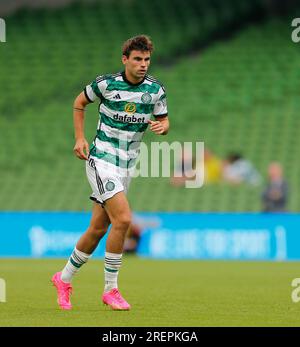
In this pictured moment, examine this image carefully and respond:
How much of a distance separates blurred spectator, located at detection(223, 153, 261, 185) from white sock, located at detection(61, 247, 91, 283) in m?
13.6

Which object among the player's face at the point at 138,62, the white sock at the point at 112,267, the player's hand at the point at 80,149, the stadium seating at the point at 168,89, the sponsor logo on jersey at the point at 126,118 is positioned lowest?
the white sock at the point at 112,267

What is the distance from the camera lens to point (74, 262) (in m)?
9.30

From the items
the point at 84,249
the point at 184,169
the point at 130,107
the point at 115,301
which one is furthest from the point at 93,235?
the point at 184,169

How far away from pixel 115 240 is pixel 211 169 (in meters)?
14.2

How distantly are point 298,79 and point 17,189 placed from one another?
747 centimetres

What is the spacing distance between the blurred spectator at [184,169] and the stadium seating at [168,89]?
1.43 feet

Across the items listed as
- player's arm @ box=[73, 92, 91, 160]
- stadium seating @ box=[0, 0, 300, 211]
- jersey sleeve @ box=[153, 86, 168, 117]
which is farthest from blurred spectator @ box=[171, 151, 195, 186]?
player's arm @ box=[73, 92, 91, 160]

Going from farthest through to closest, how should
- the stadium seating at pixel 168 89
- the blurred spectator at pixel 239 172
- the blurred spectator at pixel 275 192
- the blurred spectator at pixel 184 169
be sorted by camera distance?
the stadium seating at pixel 168 89, the blurred spectator at pixel 239 172, the blurred spectator at pixel 184 169, the blurred spectator at pixel 275 192

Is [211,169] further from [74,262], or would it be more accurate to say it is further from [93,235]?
[93,235]

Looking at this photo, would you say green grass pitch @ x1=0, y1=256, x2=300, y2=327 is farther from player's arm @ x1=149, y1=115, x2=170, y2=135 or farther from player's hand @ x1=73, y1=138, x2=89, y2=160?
player's arm @ x1=149, y1=115, x2=170, y2=135

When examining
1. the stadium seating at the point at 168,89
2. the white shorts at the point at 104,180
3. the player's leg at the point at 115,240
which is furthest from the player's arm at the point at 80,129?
the stadium seating at the point at 168,89

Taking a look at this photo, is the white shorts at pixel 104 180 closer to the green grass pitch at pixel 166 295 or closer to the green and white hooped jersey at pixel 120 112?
the green and white hooped jersey at pixel 120 112

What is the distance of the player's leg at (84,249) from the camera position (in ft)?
30.0

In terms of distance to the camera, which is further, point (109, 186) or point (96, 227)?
point (96, 227)
